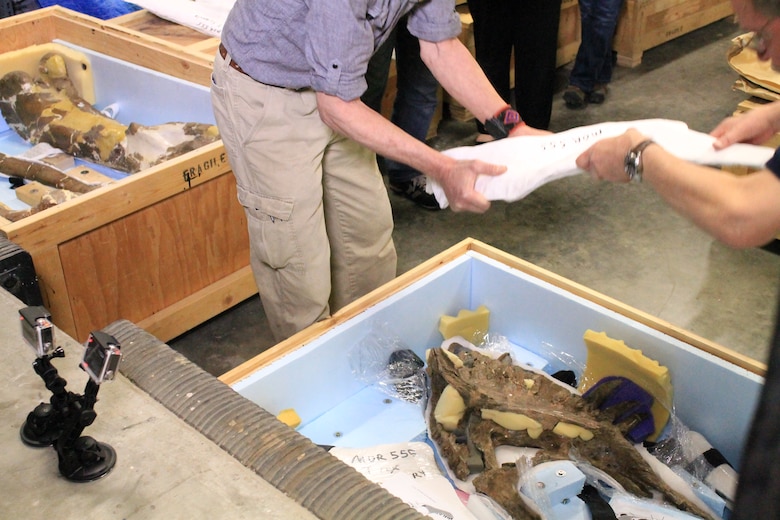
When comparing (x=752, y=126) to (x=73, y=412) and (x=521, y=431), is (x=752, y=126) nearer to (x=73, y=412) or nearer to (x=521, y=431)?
(x=521, y=431)

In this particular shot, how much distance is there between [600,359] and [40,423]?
119 cm

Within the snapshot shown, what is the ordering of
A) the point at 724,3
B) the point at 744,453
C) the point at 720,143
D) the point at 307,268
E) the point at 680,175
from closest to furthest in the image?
the point at 744,453, the point at 680,175, the point at 720,143, the point at 307,268, the point at 724,3

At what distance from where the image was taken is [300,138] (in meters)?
1.79

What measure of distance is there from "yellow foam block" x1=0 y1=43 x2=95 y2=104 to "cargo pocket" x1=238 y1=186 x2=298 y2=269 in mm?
1612

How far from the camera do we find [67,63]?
10.4 feet

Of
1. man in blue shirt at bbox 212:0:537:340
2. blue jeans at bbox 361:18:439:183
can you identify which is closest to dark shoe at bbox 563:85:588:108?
blue jeans at bbox 361:18:439:183

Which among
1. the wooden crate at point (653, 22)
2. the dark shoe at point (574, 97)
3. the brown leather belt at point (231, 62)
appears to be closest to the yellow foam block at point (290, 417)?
the brown leather belt at point (231, 62)

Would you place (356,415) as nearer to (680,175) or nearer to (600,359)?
(600,359)

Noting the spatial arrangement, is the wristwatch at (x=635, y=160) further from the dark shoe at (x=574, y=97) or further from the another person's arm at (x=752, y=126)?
the dark shoe at (x=574, y=97)

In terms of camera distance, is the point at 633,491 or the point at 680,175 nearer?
the point at 680,175

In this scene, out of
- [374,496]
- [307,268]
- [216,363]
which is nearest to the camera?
[374,496]

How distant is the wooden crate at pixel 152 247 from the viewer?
6.98ft

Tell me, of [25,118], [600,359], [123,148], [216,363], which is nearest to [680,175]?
[600,359]

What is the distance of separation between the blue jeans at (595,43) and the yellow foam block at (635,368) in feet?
8.16
